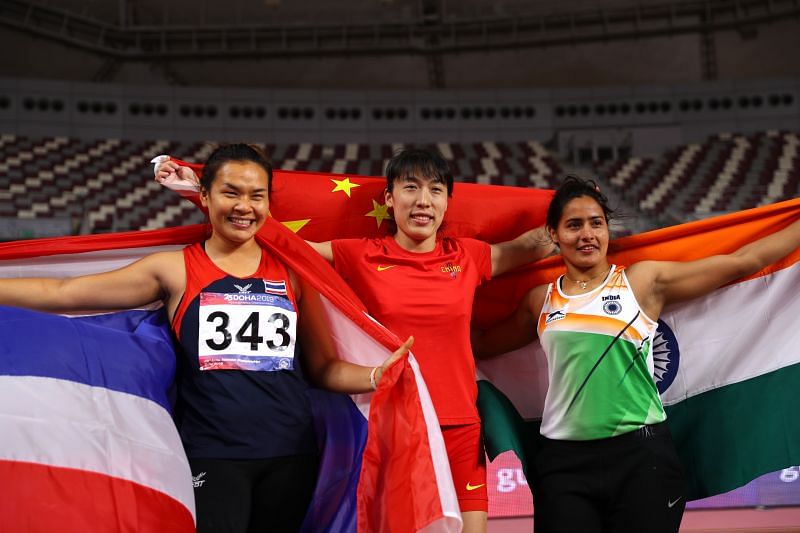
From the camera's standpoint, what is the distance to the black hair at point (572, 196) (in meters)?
2.62

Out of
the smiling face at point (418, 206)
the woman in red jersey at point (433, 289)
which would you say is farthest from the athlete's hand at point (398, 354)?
the smiling face at point (418, 206)

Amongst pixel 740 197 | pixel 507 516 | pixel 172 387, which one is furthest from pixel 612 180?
pixel 172 387

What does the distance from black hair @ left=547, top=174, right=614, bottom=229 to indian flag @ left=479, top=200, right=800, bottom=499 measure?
1.10ft

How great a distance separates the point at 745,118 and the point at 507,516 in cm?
1473

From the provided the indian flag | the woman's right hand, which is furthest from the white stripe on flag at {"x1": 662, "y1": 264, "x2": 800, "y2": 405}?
the woman's right hand

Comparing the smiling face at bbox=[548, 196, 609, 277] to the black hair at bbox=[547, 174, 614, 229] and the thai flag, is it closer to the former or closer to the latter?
the black hair at bbox=[547, 174, 614, 229]

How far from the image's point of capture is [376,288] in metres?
2.49

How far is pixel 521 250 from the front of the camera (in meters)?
2.90

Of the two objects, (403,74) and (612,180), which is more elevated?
(403,74)

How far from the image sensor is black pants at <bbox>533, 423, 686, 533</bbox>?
2.29 m

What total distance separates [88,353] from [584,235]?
1.55 metres

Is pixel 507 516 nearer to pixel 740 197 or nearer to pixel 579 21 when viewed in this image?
pixel 740 197

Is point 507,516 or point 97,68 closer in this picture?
point 507,516

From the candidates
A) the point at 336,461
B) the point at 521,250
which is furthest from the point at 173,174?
the point at 521,250
